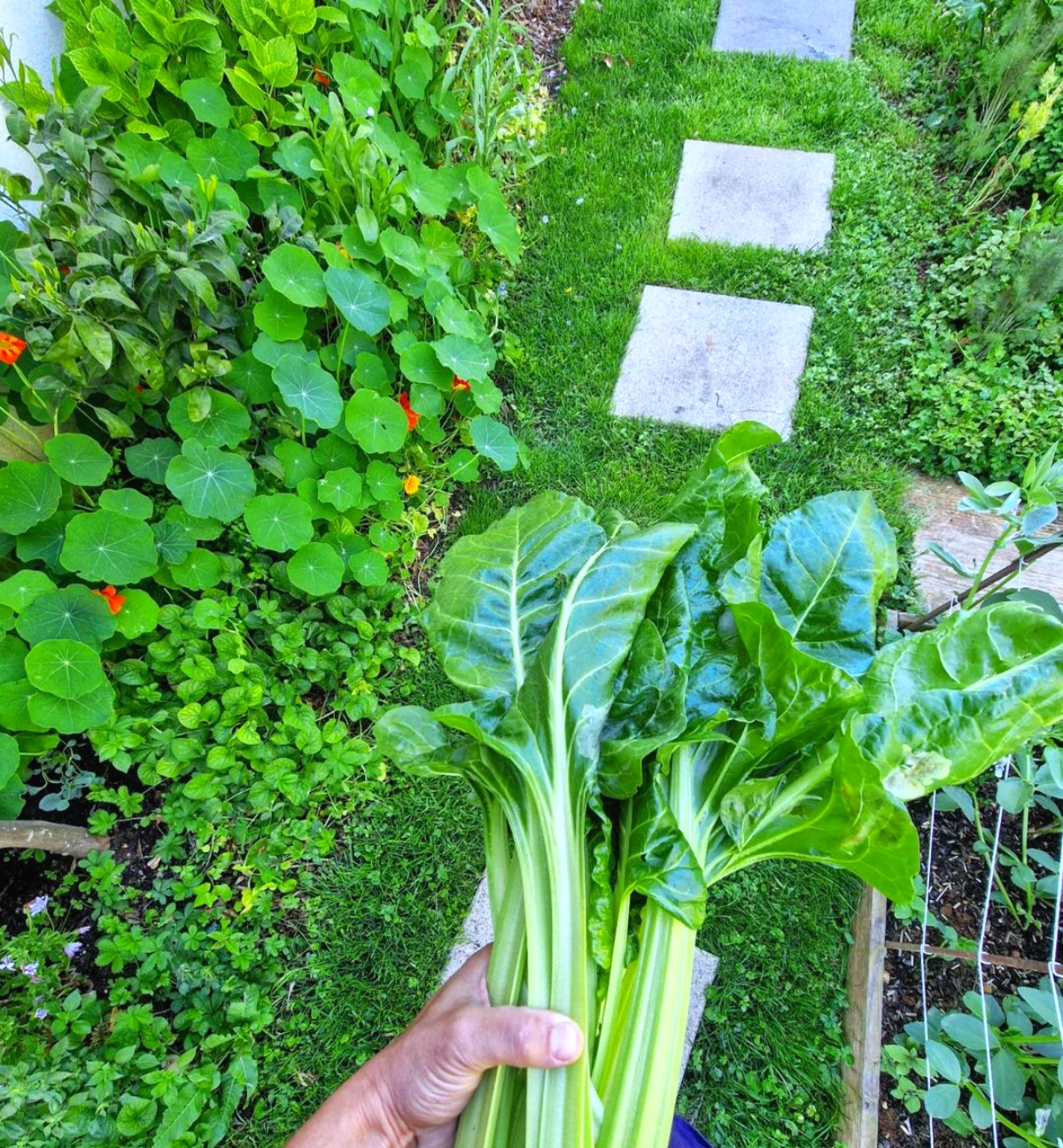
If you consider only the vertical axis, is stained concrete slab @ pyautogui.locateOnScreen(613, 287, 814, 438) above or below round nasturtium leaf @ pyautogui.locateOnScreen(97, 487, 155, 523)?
above

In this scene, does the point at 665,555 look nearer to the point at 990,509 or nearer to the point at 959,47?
the point at 990,509

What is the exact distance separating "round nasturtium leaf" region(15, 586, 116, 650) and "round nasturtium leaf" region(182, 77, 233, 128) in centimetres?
160

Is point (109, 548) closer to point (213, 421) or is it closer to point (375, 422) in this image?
point (213, 421)

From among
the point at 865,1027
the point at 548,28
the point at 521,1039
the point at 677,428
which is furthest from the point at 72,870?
the point at 548,28

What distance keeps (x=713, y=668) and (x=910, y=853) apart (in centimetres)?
46

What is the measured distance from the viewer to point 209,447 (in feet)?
7.65

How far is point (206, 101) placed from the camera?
2455mm

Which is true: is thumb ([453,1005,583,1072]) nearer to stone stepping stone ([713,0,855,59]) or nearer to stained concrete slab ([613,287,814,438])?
stained concrete slab ([613,287,814,438])

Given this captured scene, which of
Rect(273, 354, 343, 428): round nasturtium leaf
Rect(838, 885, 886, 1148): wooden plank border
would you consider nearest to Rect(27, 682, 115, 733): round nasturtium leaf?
Rect(273, 354, 343, 428): round nasturtium leaf

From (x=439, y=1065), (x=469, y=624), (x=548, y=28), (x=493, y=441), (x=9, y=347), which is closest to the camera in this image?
(x=439, y=1065)

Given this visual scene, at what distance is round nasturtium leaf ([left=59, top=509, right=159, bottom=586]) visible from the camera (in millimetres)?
2111

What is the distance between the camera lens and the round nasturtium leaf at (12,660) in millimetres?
2053

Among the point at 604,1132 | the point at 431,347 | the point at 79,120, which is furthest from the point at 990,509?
the point at 79,120

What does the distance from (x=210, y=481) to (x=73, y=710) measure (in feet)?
2.52
